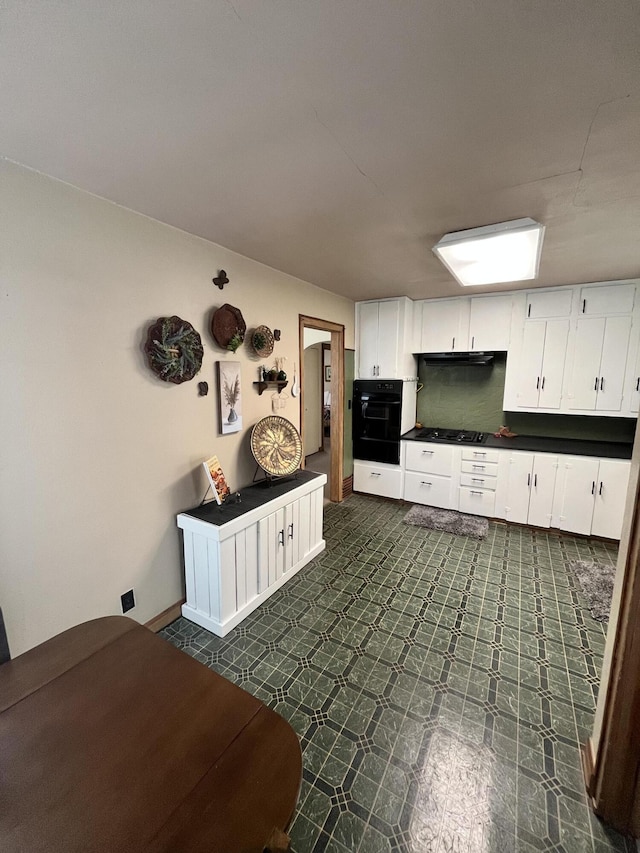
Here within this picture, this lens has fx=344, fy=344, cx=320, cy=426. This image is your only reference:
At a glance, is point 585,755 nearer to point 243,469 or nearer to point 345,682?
point 345,682

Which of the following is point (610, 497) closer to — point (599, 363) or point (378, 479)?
point (599, 363)

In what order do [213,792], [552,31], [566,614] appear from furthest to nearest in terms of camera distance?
[566,614], [552,31], [213,792]

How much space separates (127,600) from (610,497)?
3.93 meters

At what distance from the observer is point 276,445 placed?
2869 millimetres

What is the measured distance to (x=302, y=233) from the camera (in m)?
2.07

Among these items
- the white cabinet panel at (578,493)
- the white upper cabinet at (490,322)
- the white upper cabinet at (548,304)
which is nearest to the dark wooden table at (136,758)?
the white cabinet panel at (578,493)

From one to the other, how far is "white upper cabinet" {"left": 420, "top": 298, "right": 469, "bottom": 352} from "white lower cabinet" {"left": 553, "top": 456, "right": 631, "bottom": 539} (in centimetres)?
163

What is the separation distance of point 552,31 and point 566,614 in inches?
114

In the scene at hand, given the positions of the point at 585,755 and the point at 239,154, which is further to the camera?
the point at 585,755

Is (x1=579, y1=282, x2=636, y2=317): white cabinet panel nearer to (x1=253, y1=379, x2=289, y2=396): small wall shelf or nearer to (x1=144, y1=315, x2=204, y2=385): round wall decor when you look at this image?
(x1=253, y1=379, x2=289, y2=396): small wall shelf

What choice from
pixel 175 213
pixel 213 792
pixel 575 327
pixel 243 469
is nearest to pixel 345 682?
pixel 213 792

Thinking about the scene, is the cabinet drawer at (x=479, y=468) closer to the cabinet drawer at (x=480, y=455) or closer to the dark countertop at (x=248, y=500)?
the cabinet drawer at (x=480, y=455)

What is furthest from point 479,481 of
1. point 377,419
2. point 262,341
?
point 262,341

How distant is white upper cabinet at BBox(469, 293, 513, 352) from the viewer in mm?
3629
